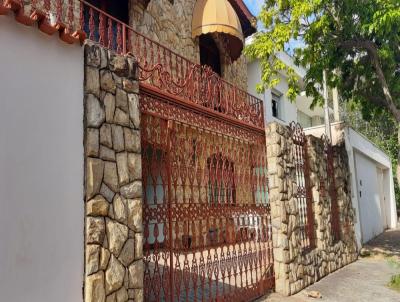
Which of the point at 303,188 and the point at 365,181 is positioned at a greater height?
the point at 365,181

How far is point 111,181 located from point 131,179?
10.7 inches

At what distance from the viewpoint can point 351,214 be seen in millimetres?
10203

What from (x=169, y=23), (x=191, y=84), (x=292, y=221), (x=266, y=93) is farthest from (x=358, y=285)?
(x=266, y=93)

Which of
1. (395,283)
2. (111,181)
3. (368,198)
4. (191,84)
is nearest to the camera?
(111,181)

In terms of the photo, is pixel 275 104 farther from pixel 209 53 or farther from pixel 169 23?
pixel 169 23

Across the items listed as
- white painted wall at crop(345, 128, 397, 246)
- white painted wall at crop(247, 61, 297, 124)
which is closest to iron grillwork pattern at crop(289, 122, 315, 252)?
white painted wall at crop(345, 128, 397, 246)

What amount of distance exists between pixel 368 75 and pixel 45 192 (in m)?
8.44

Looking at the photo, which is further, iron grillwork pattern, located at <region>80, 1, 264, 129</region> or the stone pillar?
the stone pillar

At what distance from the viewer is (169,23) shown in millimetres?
10031

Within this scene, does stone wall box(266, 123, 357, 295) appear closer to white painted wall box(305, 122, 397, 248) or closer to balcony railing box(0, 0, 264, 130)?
balcony railing box(0, 0, 264, 130)

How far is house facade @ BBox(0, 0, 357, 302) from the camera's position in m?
3.03

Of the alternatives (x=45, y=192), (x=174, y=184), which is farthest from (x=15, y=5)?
(x=174, y=184)

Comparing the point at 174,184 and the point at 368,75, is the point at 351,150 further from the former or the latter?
the point at 174,184

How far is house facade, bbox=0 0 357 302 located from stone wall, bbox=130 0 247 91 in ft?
4.84
